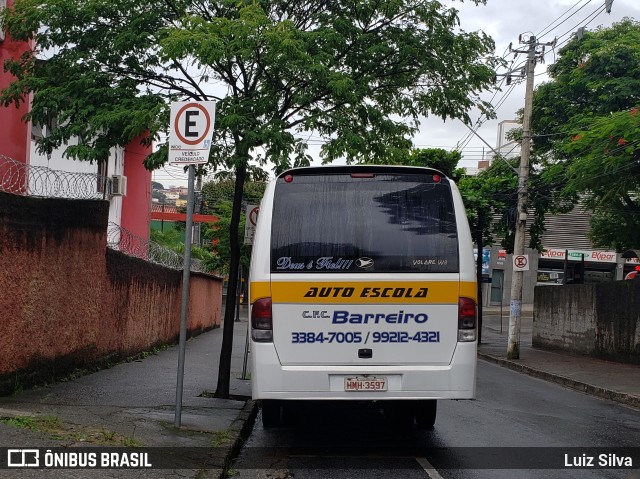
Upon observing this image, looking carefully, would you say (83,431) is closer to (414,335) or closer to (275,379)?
(275,379)

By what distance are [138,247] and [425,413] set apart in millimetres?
9054

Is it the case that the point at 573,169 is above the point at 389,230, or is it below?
above

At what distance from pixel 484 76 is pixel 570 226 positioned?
1672 inches

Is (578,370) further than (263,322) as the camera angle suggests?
Yes

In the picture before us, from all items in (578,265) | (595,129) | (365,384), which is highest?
(595,129)

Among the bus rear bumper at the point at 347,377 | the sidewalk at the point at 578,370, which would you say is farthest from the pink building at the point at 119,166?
the sidewalk at the point at 578,370

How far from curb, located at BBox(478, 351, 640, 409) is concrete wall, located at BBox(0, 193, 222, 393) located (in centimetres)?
865

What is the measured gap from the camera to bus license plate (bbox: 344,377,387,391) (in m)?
7.16

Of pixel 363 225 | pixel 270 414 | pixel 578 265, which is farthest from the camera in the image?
pixel 578 265

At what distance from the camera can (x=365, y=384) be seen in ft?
23.5

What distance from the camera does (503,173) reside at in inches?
1211

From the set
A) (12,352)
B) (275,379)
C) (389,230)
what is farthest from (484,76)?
(12,352)

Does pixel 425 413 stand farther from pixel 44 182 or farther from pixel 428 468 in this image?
pixel 44 182

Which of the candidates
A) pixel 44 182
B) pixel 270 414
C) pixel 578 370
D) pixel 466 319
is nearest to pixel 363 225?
pixel 466 319
